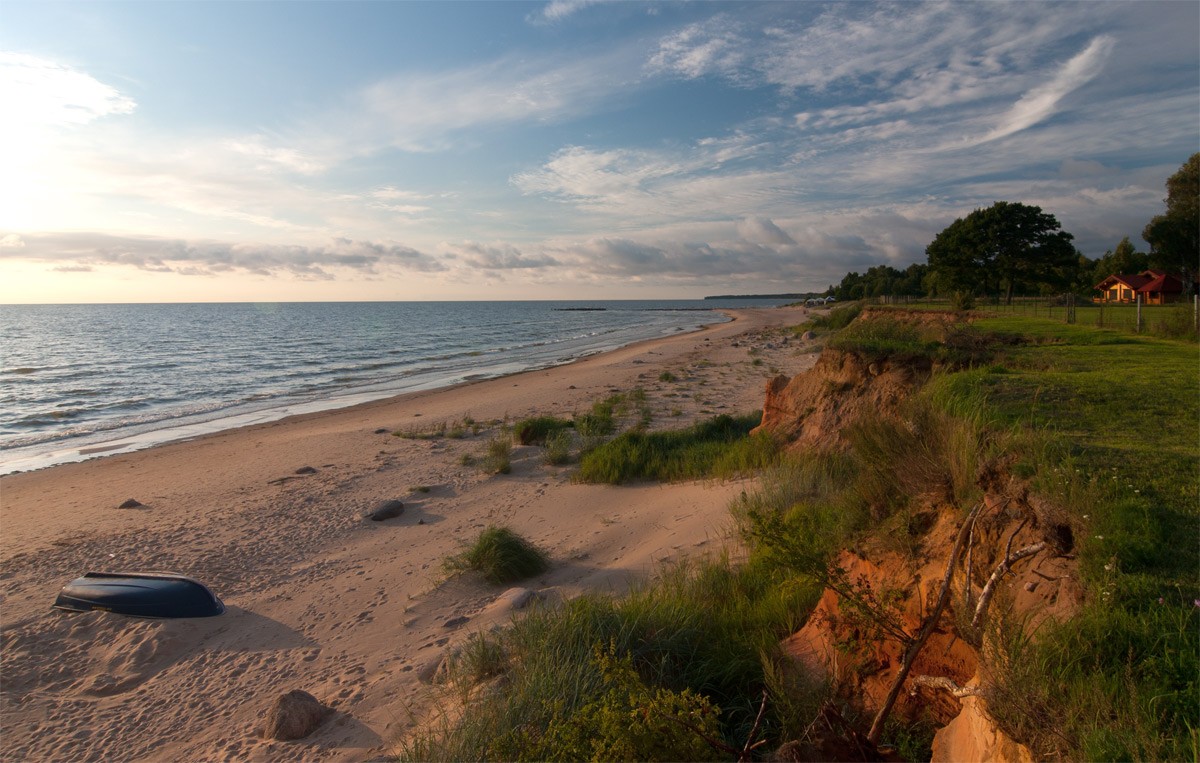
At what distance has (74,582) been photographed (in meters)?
7.45

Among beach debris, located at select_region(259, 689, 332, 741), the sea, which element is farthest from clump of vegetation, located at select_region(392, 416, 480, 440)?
beach debris, located at select_region(259, 689, 332, 741)

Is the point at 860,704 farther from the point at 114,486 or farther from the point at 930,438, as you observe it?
the point at 114,486

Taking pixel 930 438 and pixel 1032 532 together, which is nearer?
pixel 1032 532

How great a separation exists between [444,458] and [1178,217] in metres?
58.0

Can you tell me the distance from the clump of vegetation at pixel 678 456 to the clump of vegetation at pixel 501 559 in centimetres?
369

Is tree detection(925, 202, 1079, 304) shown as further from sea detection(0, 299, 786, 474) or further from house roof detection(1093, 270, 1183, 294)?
sea detection(0, 299, 786, 474)

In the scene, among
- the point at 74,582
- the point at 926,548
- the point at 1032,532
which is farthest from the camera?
the point at 74,582

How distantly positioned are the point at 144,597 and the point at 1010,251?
178 ft

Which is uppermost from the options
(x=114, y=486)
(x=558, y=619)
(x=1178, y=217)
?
(x=1178, y=217)

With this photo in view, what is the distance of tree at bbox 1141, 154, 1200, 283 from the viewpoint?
4622cm

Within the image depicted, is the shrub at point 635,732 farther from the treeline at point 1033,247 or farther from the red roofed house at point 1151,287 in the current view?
the red roofed house at point 1151,287

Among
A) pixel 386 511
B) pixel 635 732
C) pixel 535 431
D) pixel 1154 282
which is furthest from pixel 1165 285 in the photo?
pixel 635 732

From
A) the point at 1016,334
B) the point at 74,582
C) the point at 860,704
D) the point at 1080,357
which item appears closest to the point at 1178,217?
the point at 1016,334

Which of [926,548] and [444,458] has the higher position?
[926,548]
